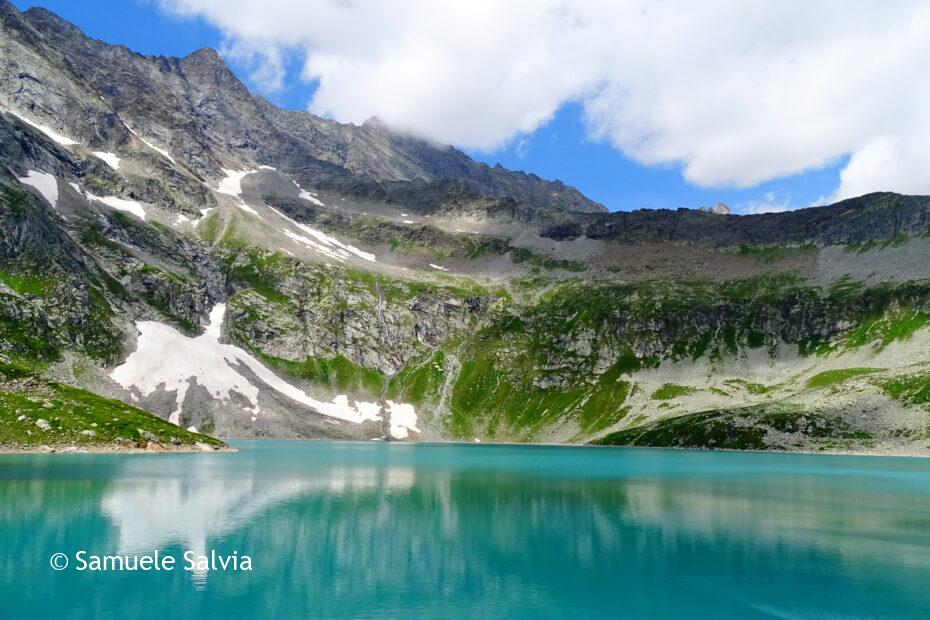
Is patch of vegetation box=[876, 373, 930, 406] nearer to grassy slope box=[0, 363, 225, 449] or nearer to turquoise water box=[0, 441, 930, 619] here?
turquoise water box=[0, 441, 930, 619]

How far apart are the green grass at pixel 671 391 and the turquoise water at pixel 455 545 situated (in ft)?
392

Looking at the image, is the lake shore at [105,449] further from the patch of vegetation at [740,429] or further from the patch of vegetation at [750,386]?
the patch of vegetation at [750,386]

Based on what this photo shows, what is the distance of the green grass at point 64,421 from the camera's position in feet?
244

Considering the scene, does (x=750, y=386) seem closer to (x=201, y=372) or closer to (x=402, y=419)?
(x=402, y=419)

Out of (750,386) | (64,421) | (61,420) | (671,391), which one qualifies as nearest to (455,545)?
(64,421)

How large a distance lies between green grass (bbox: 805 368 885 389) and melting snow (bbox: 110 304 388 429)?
11118 cm

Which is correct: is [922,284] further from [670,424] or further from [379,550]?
[379,550]

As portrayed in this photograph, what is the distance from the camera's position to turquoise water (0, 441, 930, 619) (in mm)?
24609

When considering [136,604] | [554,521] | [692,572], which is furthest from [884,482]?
[136,604]

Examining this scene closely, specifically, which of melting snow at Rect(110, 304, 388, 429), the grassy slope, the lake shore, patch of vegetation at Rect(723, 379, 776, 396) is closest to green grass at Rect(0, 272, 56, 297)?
melting snow at Rect(110, 304, 388, 429)

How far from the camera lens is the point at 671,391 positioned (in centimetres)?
18725

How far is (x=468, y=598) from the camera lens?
84.3ft

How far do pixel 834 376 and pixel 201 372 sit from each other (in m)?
168

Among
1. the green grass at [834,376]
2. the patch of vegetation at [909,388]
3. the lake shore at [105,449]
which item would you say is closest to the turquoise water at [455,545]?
the lake shore at [105,449]
